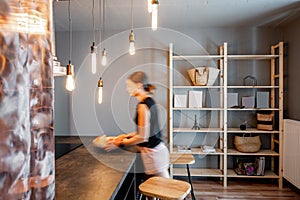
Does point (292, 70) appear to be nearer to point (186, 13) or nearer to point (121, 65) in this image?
point (186, 13)

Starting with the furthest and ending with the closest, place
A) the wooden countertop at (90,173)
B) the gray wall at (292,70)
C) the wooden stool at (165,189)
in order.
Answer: the gray wall at (292,70), the wooden stool at (165,189), the wooden countertop at (90,173)

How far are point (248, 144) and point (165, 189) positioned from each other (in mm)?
2233

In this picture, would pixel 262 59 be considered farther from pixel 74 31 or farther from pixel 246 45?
pixel 74 31

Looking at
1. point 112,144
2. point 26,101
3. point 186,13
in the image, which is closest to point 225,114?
point 186,13

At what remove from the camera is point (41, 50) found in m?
0.51

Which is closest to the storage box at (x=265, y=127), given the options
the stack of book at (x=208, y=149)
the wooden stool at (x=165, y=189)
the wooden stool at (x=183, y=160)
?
the stack of book at (x=208, y=149)

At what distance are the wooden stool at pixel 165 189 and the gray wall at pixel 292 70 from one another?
93.8 inches

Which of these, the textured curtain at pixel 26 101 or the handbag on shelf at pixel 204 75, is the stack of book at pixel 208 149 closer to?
the handbag on shelf at pixel 204 75

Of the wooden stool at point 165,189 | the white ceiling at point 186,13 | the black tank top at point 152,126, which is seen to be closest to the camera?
the wooden stool at point 165,189

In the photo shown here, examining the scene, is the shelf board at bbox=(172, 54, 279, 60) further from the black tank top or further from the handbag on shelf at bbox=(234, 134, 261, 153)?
the black tank top

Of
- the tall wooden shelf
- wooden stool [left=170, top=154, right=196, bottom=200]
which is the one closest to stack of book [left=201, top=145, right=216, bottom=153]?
the tall wooden shelf

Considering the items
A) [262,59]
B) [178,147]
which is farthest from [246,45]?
[178,147]

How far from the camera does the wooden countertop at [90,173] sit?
54.1 inches

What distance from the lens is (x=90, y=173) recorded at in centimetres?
173
